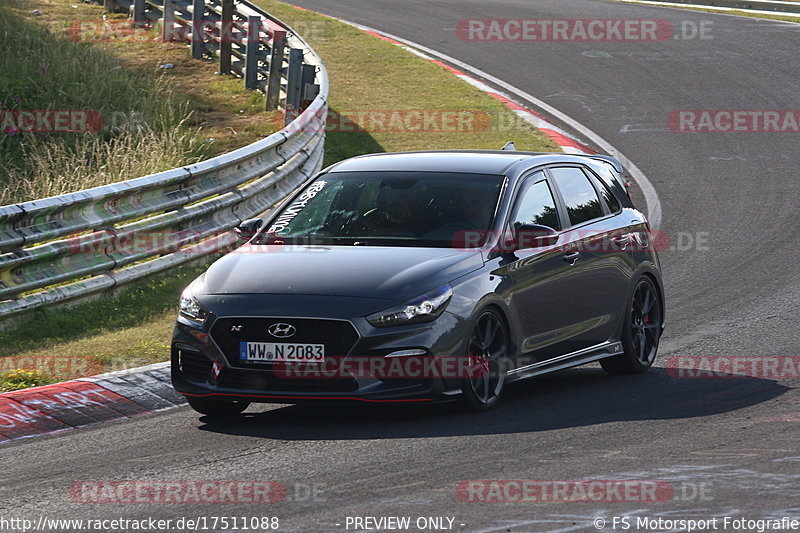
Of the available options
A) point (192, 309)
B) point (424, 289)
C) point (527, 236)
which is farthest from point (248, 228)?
point (527, 236)

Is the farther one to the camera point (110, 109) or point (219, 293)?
point (110, 109)

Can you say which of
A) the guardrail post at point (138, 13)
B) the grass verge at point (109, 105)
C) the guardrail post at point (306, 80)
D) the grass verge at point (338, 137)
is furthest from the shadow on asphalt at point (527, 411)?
the guardrail post at point (138, 13)

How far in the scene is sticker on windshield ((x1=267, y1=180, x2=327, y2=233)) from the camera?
9.23 metres

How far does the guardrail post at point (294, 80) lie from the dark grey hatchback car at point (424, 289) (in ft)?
27.7

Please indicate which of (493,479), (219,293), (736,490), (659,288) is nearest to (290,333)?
(219,293)

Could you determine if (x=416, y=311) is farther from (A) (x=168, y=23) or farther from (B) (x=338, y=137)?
(A) (x=168, y=23)

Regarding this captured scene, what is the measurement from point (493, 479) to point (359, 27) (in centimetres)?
2430

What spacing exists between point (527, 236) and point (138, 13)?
56.6ft

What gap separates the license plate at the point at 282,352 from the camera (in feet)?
25.6

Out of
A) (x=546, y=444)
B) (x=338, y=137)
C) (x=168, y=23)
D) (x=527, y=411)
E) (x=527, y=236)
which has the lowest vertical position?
(x=338, y=137)

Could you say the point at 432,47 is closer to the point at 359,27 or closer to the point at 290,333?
the point at 359,27

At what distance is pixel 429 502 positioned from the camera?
20.1 feet

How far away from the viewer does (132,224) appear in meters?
11.8

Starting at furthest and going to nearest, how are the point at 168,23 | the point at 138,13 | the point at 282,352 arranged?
1. the point at 138,13
2. the point at 168,23
3. the point at 282,352
